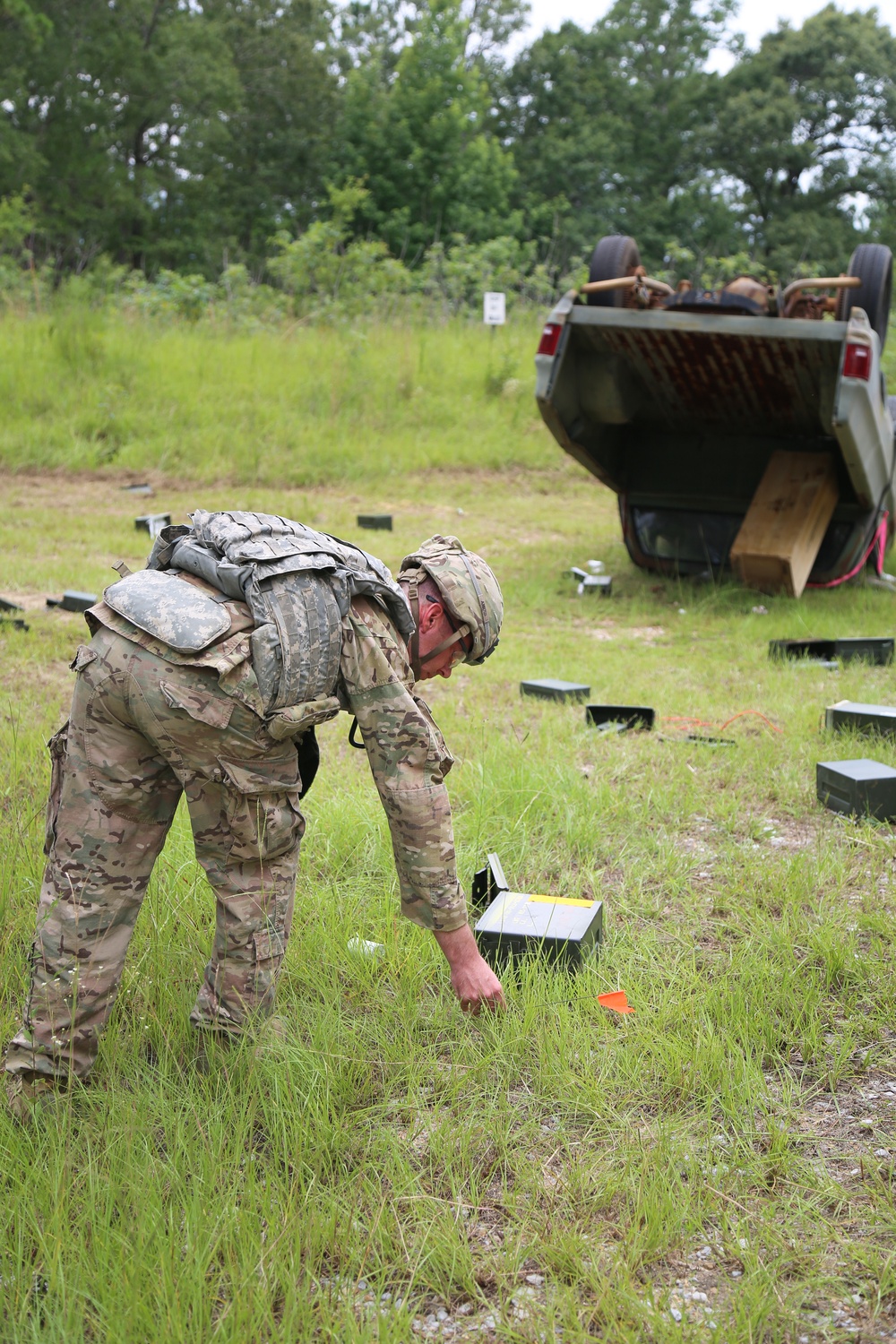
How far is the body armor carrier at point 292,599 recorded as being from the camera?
226 cm

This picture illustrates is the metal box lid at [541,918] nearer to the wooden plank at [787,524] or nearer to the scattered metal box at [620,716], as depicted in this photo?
the scattered metal box at [620,716]

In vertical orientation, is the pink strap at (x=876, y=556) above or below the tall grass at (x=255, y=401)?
below

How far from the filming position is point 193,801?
2.41m

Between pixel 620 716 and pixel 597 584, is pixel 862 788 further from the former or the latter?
pixel 597 584

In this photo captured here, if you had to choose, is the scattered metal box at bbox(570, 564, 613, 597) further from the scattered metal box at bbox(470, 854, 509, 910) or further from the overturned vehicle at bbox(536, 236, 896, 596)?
the scattered metal box at bbox(470, 854, 509, 910)

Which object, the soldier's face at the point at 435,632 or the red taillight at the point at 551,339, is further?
the red taillight at the point at 551,339

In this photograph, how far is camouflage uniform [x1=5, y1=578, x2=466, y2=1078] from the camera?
7.54 feet

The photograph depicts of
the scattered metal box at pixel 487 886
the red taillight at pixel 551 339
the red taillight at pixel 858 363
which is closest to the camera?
the scattered metal box at pixel 487 886

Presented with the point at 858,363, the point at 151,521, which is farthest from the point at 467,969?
the point at 151,521

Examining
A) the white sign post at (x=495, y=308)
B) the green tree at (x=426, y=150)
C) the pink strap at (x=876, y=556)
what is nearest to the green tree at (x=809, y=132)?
the green tree at (x=426, y=150)

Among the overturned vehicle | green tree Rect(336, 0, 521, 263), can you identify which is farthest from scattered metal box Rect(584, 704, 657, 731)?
green tree Rect(336, 0, 521, 263)

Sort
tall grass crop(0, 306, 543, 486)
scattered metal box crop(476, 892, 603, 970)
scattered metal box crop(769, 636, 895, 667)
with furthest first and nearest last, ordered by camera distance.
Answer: tall grass crop(0, 306, 543, 486)
scattered metal box crop(769, 636, 895, 667)
scattered metal box crop(476, 892, 603, 970)

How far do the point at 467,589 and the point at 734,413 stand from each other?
540 cm

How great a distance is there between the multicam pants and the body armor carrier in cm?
10
